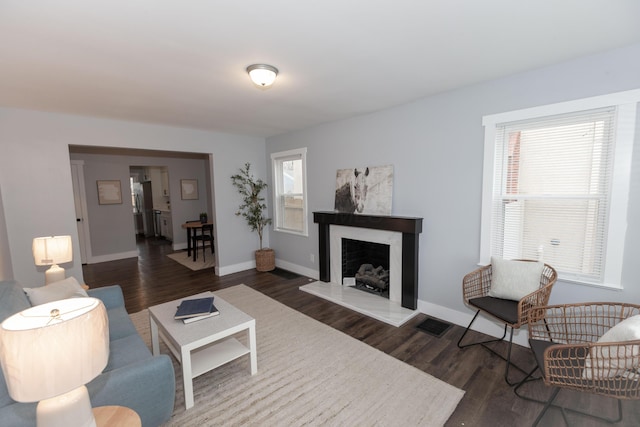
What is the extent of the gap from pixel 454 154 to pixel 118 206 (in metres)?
7.03

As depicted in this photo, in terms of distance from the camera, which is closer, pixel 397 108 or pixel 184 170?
pixel 397 108

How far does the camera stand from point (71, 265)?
12.0 feet

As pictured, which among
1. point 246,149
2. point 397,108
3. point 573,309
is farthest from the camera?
point 246,149

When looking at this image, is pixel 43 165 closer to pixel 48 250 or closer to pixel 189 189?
pixel 48 250

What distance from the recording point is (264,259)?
16.9 feet

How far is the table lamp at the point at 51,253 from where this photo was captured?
2605mm

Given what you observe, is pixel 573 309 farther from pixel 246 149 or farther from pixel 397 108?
pixel 246 149

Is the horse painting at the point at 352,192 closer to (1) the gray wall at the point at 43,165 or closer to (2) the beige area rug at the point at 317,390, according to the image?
(2) the beige area rug at the point at 317,390

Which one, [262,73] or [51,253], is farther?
[51,253]

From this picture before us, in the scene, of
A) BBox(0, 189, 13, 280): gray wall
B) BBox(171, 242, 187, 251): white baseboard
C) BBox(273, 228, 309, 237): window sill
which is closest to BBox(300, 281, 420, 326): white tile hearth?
BBox(273, 228, 309, 237): window sill

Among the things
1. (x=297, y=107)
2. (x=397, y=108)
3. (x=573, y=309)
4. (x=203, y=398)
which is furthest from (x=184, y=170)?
(x=573, y=309)

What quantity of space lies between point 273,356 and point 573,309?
2.57 m

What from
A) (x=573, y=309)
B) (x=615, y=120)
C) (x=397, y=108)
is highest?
(x=397, y=108)

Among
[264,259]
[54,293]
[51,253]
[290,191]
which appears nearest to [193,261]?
[264,259]
